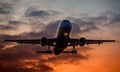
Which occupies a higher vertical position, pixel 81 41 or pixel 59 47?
pixel 81 41

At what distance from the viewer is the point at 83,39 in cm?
6231

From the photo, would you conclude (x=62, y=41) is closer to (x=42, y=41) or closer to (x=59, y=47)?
(x=59, y=47)

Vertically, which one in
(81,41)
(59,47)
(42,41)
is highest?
(42,41)

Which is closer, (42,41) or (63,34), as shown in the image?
(63,34)

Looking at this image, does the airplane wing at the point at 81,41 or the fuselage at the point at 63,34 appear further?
the airplane wing at the point at 81,41

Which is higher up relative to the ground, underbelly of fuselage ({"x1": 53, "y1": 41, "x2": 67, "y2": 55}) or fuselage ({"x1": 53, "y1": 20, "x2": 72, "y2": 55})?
fuselage ({"x1": 53, "y1": 20, "x2": 72, "y2": 55})

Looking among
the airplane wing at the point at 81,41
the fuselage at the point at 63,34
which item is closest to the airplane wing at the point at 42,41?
the fuselage at the point at 63,34

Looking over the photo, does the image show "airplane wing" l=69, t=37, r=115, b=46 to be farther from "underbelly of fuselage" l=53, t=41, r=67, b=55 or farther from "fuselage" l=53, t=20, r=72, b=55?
"fuselage" l=53, t=20, r=72, b=55

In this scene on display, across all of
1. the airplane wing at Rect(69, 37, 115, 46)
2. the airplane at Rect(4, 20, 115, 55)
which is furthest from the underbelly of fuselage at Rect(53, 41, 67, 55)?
the airplane wing at Rect(69, 37, 115, 46)

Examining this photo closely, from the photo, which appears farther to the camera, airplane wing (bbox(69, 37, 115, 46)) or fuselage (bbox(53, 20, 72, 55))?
airplane wing (bbox(69, 37, 115, 46))

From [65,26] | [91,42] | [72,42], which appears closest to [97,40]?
[91,42]

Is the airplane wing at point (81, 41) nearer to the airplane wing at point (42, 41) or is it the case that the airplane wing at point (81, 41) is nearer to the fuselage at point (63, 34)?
the airplane wing at point (42, 41)

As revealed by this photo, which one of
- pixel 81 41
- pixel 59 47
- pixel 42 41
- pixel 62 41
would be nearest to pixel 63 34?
pixel 62 41

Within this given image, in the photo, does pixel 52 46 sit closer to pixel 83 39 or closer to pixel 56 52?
pixel 56 52
